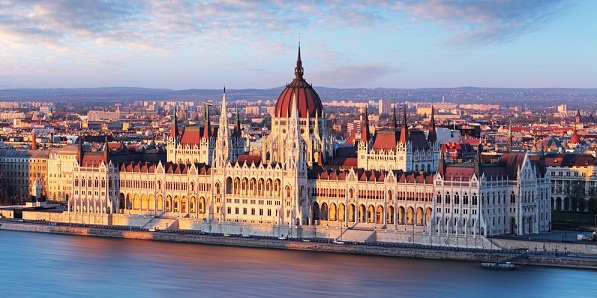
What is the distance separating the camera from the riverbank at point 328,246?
79.6 m

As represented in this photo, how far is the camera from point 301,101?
9894 cm

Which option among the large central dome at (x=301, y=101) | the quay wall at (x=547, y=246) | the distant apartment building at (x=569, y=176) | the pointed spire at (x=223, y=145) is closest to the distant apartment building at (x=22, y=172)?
the pointed spire at (x=223, y=145)

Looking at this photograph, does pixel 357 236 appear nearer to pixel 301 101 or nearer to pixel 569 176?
pixel 301 101

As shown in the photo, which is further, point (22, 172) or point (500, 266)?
point (22, 172)

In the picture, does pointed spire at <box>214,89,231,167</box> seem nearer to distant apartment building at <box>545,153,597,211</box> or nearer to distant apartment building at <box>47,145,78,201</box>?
distant apartment building at <box>47,145,78,201</box>

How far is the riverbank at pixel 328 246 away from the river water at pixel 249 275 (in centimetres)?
89

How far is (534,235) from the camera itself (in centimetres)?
8575

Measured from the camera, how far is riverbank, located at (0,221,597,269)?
79562mm

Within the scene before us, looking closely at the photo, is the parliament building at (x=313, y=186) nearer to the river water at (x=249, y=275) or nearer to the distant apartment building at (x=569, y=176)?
the river water at (x=249, y=275)

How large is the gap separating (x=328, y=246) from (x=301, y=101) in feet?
50.6

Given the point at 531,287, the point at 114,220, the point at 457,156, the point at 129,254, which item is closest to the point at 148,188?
the point at 114,220

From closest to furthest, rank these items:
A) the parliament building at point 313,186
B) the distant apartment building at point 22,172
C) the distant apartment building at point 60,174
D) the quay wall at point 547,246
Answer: the quay wall at point 547,246 → the parliament building at point 313,186 → the distant apartment building at point 60,174 → the distant apartment building at point 22,172

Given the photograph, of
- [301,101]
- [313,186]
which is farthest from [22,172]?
[313,186]

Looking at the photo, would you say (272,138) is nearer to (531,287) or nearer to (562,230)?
(562,230)
